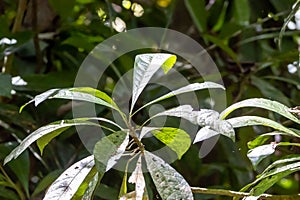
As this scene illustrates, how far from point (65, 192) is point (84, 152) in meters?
0.39

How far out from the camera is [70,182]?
496 millimetres

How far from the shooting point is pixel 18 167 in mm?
805

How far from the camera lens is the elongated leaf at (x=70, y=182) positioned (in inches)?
18.9

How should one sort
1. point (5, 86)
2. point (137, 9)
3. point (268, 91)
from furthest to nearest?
point (137, 9) → point (268, 91) → point (5, 86)

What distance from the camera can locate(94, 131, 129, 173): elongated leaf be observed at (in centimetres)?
47

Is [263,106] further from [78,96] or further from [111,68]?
[111,68]

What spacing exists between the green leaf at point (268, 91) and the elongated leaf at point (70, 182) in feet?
1.60

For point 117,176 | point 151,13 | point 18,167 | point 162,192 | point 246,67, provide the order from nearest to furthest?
1. point 162,192
2. point 18,167
3. point 117,176
4. point 246,67
5. point 151,13

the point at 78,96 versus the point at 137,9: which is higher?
the point at 137,9

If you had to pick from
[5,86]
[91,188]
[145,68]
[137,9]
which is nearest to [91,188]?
[91,188]

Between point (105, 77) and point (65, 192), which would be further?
point (105, 77)

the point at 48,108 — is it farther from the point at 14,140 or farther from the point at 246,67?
the point at 246,67

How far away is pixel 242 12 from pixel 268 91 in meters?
0.23

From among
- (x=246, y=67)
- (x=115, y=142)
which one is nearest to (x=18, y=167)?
(x=115, y=142)
